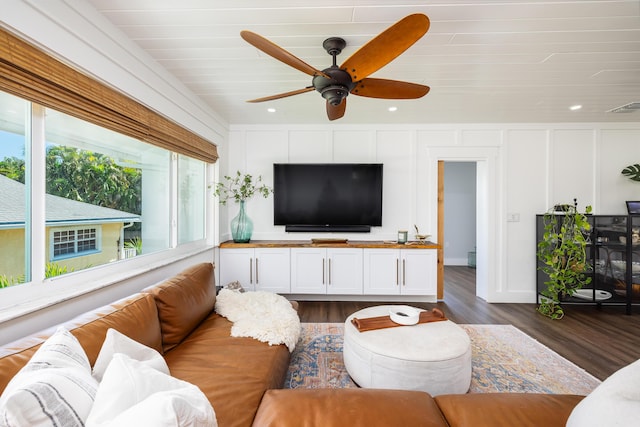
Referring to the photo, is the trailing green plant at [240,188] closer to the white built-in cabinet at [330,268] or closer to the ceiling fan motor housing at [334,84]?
the white built-in cabinet at [330,268]

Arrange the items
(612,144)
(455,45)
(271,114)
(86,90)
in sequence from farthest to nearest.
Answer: (612,144) → (271,114) → (455,45) → (86,90)

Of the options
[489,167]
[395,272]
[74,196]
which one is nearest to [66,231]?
[74,196]

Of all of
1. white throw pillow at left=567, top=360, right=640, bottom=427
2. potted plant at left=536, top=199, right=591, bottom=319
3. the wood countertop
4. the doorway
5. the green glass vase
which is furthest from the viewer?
the doorway

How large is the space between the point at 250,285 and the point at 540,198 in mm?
4225

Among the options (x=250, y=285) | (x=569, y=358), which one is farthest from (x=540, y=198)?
(x=250, y=285)

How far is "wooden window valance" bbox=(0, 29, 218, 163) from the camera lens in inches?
46.6

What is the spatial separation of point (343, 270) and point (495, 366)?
186cm

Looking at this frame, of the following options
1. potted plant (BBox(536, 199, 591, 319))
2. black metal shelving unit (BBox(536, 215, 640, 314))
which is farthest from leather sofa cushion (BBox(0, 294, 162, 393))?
black metal shelving unit (BBox(536, 215, 640, 314))

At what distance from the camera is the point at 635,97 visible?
2.87 m

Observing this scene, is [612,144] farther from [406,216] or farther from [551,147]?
[406,216]

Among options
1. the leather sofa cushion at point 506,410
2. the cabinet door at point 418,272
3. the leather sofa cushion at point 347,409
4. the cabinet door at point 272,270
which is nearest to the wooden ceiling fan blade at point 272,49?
the leather sofa cushion at point 347,409

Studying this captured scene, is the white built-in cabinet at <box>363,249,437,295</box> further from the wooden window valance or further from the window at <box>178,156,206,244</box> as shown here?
the wooden window valance

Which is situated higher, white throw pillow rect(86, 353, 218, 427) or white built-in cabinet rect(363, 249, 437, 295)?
white throw pillow rect(86, 353, 218, 427)

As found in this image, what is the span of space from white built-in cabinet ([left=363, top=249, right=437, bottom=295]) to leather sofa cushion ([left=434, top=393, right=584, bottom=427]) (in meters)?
2.35
